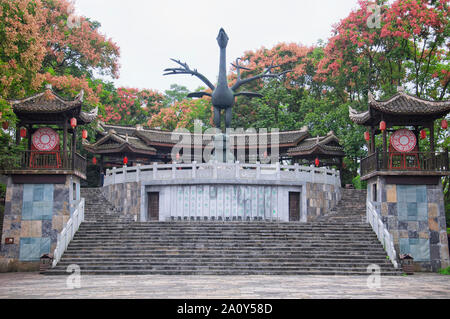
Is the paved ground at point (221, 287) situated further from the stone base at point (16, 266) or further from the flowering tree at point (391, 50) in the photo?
the flowering tree at point (391, 50)

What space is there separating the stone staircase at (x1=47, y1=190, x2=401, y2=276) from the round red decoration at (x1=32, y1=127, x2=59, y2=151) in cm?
321

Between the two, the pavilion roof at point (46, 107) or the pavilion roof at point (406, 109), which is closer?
the pavilion roof at point (46, 107)

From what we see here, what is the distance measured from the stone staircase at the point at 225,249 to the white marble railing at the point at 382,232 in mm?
215

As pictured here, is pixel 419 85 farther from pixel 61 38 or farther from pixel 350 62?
pixel 61 38

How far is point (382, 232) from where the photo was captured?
17.0 m

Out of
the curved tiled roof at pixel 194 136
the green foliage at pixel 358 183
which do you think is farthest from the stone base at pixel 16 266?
the green foliage at pixel 358 183

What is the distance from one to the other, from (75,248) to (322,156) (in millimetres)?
18220

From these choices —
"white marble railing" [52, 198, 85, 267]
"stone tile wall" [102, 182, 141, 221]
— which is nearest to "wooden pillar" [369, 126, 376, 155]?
"stone tile wall" [102, 182, 141, 221]

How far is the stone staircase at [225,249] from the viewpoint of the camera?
1504 centimetres

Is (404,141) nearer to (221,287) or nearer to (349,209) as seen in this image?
(349,209)

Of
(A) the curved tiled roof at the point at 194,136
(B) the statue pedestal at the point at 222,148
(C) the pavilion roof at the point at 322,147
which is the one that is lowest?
(B) the statue pedestal at the point at 222,148

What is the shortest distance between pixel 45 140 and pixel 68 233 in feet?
13.0

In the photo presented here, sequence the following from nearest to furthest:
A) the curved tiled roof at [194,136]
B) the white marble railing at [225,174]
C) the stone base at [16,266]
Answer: the stone base at [16,266] < the white marble railing at [225,174] < the curved tiled roof at [194,136]
